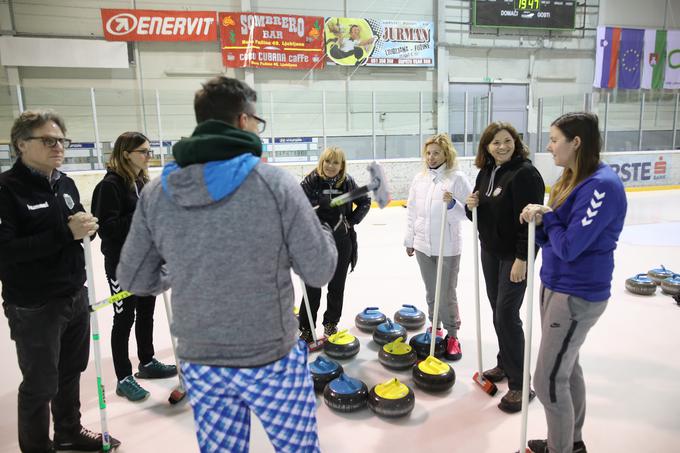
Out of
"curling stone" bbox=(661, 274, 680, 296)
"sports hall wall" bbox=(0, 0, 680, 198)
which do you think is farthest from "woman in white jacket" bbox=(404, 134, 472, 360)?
"sports hall wall" bbox=(0, 0, 680, 198)

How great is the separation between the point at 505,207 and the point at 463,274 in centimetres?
263

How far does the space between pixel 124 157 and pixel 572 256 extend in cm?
207

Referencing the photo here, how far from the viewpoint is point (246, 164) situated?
0.96 m

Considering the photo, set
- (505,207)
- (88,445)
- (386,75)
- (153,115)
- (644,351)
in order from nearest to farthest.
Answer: (88,445)
(505,207)
(644,351)
(153,115)
(386,75)

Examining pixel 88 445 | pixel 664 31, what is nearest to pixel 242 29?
pixel 88 445

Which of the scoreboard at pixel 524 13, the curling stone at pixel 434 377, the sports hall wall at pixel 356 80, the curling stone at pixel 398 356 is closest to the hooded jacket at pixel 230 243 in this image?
the curling stone at pixel 434 377

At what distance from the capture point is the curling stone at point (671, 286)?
370cm

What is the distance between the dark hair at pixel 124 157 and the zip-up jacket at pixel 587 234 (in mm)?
1948

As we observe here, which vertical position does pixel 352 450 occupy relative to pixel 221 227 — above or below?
below

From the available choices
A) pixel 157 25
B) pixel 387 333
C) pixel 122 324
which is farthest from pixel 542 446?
pixel 157 25

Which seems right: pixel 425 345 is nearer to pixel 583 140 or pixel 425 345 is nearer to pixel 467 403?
pixel 467 403

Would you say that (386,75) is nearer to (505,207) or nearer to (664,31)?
(664,31)

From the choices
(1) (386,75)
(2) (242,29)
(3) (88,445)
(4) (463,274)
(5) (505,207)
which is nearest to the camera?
(3) (88,445)

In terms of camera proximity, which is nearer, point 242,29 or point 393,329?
point 393,329
